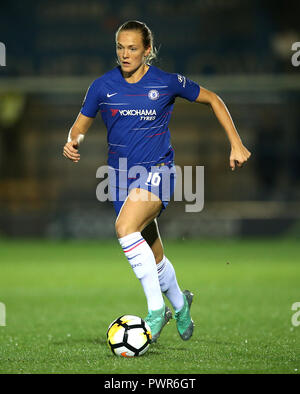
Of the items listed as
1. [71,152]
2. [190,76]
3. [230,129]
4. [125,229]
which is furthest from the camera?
[190,76]

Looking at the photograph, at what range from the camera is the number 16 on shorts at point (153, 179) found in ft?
17.3

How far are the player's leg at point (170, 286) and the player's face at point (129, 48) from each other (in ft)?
3.88

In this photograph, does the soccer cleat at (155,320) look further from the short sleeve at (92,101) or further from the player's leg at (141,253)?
the short sleeve at (92,101)

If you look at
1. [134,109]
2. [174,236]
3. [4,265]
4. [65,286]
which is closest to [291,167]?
[174,236]

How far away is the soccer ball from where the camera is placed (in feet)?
16.0

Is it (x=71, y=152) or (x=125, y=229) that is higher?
(x=71, y=152)

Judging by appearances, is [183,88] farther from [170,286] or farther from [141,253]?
[170,286]

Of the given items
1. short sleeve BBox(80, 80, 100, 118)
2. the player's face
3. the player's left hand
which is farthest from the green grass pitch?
the player's face

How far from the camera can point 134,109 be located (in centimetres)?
528

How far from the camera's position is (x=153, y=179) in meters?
5.27

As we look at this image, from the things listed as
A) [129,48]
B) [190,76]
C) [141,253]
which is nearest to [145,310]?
[141,253]

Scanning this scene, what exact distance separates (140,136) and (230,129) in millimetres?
631

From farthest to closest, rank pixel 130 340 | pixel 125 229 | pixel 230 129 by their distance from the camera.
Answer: pixel 230 129 → pixel 125 229 → pixel 130 340

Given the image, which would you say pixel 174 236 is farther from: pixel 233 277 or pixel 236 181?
pixel 233 277
